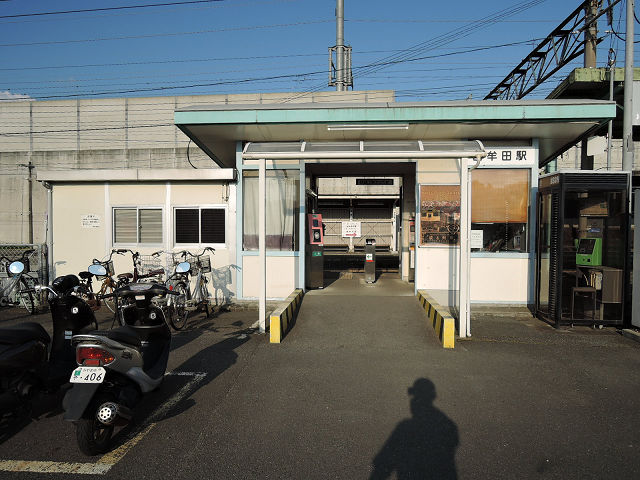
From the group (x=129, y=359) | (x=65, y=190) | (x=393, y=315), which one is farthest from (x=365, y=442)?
(x=65, y=190)

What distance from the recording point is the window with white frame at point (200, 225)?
29.8 ft

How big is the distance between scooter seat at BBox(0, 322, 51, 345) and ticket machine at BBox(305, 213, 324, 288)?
5380 millimetres

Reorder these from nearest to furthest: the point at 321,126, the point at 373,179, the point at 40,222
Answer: the point at 321,126
the point at 373,179
the point at 40,222

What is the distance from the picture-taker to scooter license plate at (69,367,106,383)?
3064mm

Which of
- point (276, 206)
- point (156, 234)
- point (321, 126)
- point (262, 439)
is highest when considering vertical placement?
point (321, 126)

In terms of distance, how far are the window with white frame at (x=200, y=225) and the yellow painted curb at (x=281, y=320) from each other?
112 inches

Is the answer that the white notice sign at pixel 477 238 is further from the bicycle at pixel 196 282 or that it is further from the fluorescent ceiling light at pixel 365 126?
the bicycle at pixel 196 282

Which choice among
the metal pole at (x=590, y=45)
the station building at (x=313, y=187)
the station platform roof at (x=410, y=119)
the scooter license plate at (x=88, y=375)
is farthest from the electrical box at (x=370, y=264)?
the metal pole at (x=590, y=45)

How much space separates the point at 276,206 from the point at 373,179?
14.1ft

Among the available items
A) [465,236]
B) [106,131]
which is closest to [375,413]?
[465,236]

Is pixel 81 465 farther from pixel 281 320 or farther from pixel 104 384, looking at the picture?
pixel 281 320

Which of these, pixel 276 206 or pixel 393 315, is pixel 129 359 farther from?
pixel 276 206

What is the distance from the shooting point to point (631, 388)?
4438mm

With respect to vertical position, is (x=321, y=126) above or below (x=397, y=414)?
above
